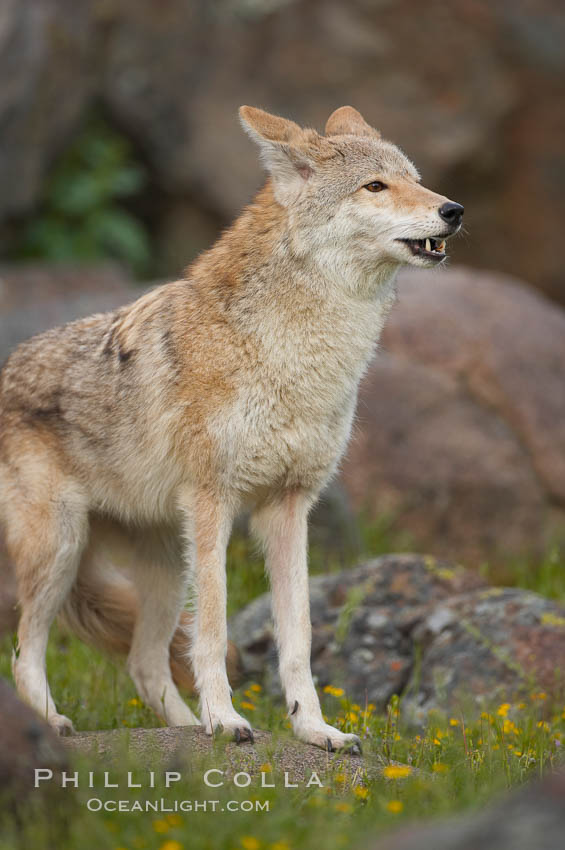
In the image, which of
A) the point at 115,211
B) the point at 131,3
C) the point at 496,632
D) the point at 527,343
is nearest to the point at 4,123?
the point at 115,211

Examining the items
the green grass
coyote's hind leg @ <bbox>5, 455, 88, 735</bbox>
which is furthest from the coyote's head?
the green grass

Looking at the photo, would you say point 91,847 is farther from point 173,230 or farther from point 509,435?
point 173,230

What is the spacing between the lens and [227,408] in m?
4.80

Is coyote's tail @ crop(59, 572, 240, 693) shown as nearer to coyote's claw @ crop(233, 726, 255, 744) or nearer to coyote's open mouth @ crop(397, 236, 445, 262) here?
coyote's claw @ crop(233, 726, 255, 744)

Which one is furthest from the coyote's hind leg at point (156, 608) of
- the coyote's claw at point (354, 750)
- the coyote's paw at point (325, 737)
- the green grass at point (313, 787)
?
the coyote's claw at point (354, 750)

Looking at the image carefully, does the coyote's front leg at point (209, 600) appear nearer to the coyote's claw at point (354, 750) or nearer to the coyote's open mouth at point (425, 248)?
the coyote's claw at point (354, 750)

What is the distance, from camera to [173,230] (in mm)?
13336

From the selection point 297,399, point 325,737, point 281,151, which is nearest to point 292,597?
point 325,737

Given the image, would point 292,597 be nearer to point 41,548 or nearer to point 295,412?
point 295,412

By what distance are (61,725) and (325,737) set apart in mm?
1196

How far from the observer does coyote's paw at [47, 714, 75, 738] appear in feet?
15.6

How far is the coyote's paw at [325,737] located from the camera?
177 inches

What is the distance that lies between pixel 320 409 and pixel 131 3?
9424mm

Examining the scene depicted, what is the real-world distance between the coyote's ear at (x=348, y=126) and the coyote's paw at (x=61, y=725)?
310cm
